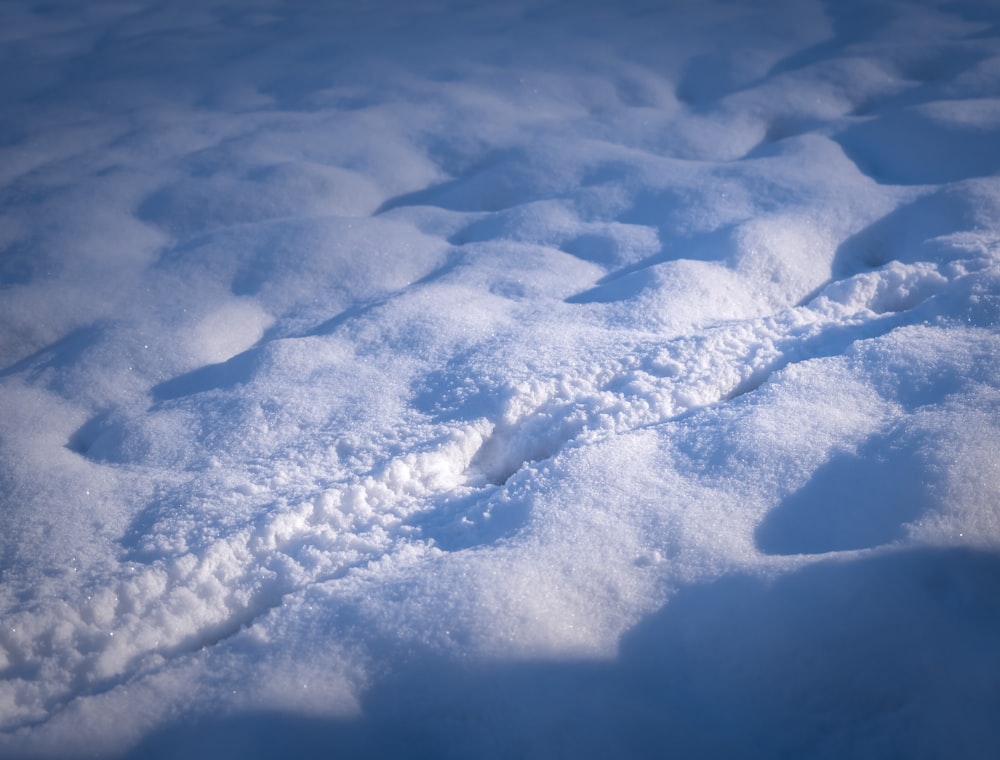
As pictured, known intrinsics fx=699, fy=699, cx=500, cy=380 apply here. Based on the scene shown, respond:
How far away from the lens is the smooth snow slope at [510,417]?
3.37 ft

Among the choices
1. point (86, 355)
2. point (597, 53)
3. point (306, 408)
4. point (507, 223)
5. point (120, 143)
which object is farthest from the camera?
point (597, 53)

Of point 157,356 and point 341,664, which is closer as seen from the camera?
point 341,664

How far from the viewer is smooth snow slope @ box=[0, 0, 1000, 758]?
1026mm

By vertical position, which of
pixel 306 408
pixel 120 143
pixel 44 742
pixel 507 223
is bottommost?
pixel 44 742

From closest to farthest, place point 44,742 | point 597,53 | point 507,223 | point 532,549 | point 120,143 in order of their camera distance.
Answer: point 44,742 < point 532,549 < point 507,223 < point 120,143 < point 597,53

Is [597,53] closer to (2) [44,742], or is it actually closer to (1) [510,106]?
(1) [510,106]

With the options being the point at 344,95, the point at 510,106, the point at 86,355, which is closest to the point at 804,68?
the point at 510,106

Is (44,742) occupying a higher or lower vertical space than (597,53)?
lower

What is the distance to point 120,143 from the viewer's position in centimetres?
282

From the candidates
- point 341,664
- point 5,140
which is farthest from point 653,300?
point 5,140

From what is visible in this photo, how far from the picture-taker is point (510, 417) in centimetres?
159

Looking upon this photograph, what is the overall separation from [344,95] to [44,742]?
2.85 metres

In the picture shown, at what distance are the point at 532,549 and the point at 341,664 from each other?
1.19ft

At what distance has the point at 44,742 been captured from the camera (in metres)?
1.01
